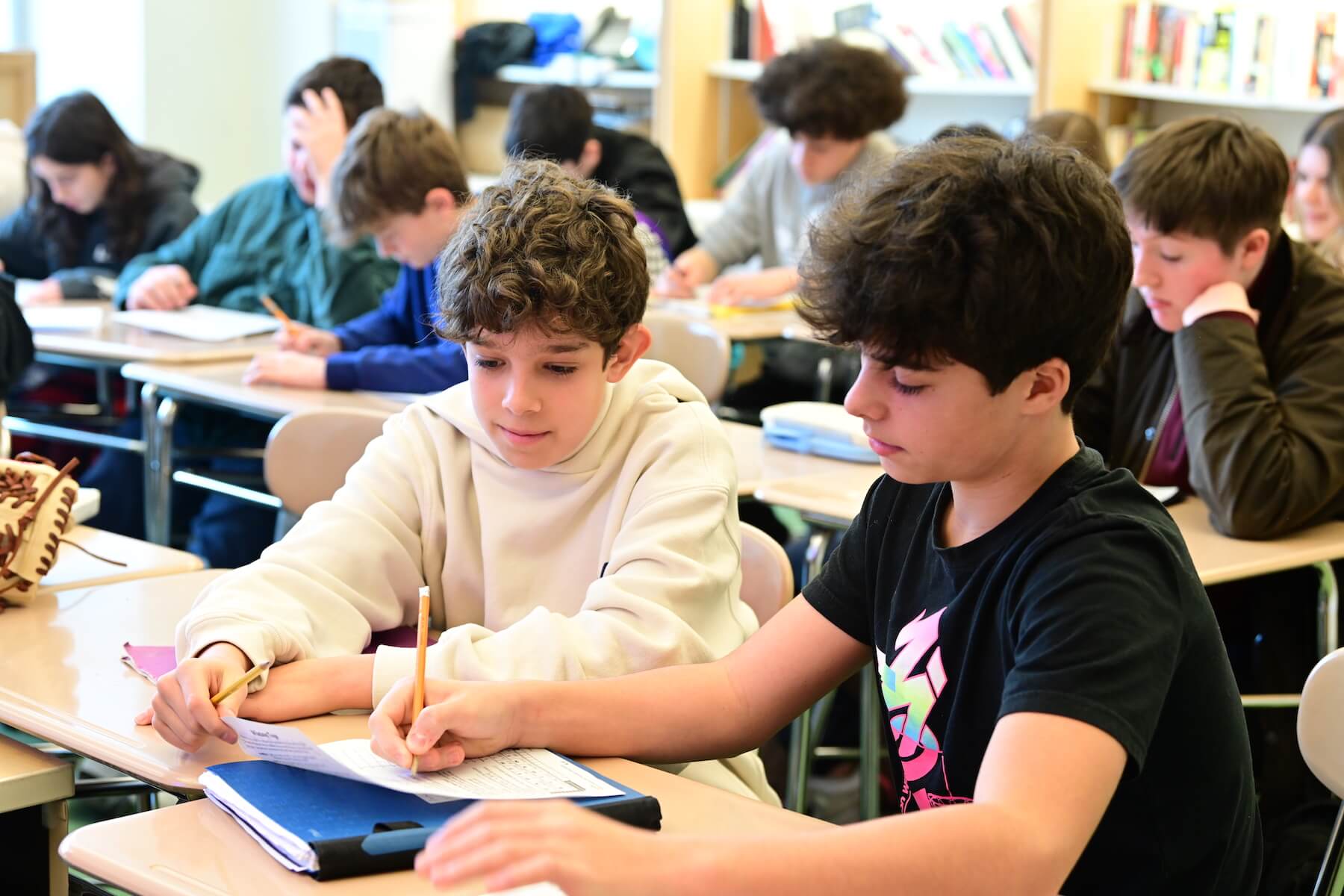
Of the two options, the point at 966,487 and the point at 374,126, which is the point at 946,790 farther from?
the point at 374,126

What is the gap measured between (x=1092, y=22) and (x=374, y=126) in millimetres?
2820

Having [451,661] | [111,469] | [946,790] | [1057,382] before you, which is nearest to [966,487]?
[1057,382]

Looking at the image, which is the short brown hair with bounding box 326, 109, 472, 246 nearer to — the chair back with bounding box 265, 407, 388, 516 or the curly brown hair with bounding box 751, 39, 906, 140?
the chair back with bounding box 265, 407, 388, 516

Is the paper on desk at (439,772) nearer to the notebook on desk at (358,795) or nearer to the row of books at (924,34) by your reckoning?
the notebook on desk at (358,795)

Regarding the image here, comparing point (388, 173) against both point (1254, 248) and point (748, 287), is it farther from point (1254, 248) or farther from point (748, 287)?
point (1254, 248)

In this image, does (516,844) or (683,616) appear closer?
(516,844)

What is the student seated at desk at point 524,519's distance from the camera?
4.40ft

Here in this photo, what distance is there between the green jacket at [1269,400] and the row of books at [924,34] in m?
2.78

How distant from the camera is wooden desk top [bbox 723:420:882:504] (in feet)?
7.59

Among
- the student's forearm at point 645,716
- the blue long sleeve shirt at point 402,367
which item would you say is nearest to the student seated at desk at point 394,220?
the blue long sleeve shirt at point 402,367

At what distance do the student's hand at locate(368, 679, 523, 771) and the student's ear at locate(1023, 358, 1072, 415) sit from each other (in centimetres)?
46

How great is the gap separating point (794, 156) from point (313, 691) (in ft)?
10.6

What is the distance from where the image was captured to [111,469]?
11.7 ft

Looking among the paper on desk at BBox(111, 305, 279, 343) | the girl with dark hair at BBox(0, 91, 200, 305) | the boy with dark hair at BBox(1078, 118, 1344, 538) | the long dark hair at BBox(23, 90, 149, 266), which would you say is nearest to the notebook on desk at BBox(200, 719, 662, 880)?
the boy with dark hair at BBox(1078, 118, 1344, 538)
